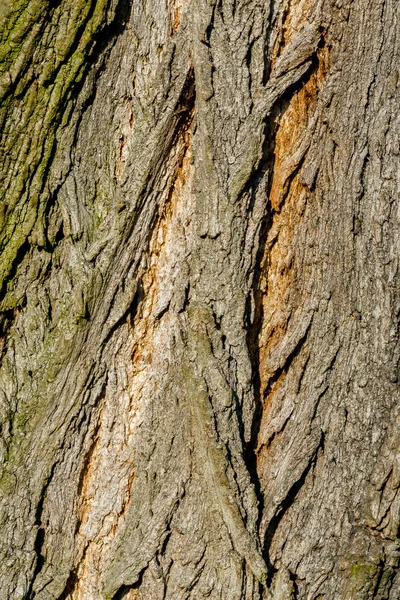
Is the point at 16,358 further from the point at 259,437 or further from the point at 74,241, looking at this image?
the point at 259,437

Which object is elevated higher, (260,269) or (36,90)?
(36,90)

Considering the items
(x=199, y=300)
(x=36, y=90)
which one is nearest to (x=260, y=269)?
(x=199, y=300)

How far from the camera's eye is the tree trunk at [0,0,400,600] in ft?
7.28

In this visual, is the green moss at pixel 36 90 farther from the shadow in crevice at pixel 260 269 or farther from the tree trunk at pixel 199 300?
the shadow in crevice at pixel 260 269

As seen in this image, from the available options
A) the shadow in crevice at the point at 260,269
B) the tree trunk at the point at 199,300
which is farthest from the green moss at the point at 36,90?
the shadow in crevice at the point at 260,269

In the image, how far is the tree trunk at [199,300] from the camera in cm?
222

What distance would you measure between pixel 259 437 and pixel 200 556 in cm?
41

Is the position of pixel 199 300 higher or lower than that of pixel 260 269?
lower

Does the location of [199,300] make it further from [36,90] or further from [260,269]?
[36,90]

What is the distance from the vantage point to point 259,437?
2.33 meters

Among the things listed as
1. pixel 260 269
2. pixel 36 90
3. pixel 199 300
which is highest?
pixel 36 90

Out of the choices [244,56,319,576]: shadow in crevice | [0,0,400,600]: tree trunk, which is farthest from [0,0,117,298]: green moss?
[244,56,319,576]: shadow in crevice

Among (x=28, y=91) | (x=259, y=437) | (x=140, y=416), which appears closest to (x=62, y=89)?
(x=28, y=91)

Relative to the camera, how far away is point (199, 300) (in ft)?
7.34
